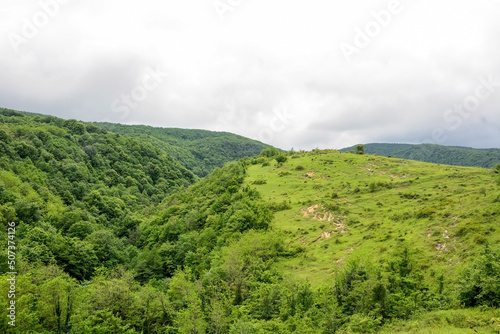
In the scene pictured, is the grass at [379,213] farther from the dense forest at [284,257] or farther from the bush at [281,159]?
the bush at [281,159]

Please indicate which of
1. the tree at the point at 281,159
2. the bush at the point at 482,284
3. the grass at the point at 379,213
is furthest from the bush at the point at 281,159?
the bush at the point at 482,284

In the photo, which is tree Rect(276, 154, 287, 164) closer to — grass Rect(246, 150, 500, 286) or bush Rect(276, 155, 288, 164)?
bush Rect(276, 155, 288, 164)

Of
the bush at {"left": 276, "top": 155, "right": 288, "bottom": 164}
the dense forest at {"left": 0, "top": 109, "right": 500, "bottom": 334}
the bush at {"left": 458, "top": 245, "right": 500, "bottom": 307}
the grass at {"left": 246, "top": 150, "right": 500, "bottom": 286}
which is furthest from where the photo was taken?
the bush at {"left": 276, "top": 155, "right": 288, "bottom": 164}

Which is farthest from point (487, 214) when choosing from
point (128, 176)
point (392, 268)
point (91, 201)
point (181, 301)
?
point (128, 176)

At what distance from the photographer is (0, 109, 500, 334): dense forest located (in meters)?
26.6

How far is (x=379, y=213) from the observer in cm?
5253

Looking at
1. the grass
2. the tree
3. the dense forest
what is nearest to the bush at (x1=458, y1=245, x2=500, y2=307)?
the dense forest

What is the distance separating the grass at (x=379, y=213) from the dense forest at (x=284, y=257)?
24cm

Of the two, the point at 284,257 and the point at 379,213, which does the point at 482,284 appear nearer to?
the point at 284,257

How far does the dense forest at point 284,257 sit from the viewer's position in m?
26.6

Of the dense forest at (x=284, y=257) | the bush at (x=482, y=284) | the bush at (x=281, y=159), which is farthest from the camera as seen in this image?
the bush at (x=281, y=159)

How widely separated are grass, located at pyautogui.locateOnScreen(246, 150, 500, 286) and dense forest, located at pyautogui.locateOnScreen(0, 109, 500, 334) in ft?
0.80

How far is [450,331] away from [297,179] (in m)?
62.6

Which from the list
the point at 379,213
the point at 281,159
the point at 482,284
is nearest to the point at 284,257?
the point at 379,213
